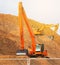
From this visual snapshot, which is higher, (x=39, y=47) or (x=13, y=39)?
(x=13, y=39)

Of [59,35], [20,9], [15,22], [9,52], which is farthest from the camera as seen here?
[59,35]

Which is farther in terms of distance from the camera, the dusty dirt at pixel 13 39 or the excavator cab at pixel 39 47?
the dusty dirt at pixel 13 39

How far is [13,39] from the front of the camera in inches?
1845

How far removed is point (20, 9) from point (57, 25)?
84.3 ft

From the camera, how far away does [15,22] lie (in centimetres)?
6166

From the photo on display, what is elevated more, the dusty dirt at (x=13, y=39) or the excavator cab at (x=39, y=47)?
the dusty dirt at (x=13, y=39)

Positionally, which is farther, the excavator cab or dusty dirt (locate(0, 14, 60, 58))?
dusty dirt (locate(0, 14, 60, 58))

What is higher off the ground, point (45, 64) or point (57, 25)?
point (57, 25)

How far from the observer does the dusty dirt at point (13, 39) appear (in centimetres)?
4222

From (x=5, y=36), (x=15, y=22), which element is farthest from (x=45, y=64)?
(x=15, y=22)

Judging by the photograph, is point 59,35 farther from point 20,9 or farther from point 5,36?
point 20,9

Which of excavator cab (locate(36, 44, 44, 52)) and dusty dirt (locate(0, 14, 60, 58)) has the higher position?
dusty dirt (locate(0, 14, 60, 58))

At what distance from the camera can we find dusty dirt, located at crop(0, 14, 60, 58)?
42.2 metres

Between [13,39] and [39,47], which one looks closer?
[39,47]
